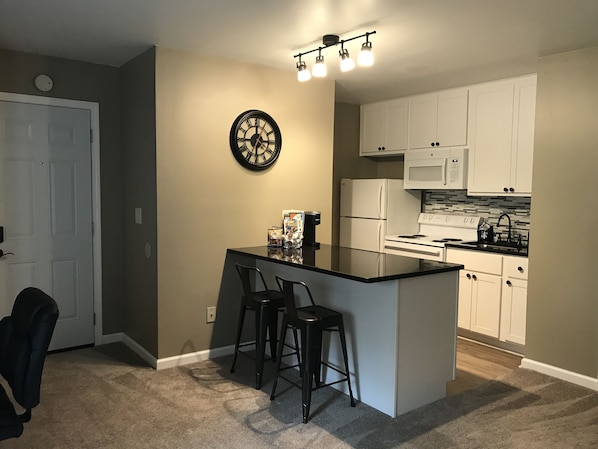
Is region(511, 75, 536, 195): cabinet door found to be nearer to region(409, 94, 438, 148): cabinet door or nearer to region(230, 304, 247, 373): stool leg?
region(409, 94, 438, 148): cabinet door

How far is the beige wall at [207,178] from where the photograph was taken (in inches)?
141

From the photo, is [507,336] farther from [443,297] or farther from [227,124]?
[227,124]

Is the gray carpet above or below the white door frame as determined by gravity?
below

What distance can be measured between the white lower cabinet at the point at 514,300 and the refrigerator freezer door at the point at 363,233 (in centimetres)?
134

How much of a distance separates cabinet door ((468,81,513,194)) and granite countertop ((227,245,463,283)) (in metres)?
1.53

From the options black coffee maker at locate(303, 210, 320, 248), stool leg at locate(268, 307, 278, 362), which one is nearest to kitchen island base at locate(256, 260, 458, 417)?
stool leg at locate(268, 307, 278, 362)

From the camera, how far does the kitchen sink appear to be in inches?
162

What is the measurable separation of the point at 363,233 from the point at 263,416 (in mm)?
2756

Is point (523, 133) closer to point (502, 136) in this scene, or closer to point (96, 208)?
point (502, 136)

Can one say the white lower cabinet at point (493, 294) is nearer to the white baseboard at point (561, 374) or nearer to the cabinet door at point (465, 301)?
the cabinet door at point (465, 301)

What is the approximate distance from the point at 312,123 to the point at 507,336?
2438 mm

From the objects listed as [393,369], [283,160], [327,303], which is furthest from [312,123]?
[393,369]

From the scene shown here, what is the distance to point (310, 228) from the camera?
3998mm

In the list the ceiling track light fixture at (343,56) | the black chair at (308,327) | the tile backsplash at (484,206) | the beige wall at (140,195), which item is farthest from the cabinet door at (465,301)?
the beige wall at (140,195)
